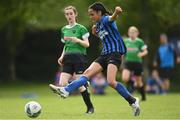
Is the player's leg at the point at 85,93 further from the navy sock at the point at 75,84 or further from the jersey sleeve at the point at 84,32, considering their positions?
the navy sock at the point at 75,84

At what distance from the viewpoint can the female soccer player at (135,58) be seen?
21.2 metres

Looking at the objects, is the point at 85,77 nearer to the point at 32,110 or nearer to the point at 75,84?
the point at 75,84

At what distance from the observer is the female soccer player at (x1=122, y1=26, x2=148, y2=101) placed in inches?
837

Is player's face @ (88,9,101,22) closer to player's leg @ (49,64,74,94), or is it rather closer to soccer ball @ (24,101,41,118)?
soccer ball @ (24,101,41,118)

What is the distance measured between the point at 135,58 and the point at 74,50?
19.9 ft

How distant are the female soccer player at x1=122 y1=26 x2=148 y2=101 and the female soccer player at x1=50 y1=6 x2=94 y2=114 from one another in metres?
5.32

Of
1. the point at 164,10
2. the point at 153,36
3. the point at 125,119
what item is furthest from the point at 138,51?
the point at 153,36

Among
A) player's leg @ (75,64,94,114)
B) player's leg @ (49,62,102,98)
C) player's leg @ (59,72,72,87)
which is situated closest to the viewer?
player's leg @ (49,62,102,98)

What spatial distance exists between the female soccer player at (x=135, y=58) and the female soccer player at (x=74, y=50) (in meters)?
5.32

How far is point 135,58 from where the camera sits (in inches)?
852

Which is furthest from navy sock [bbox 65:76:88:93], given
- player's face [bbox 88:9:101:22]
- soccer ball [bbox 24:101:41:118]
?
player's face [bbox 88:9:101:22]

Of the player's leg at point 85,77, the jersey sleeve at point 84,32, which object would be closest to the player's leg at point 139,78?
the jersey sleeve at point 84,32

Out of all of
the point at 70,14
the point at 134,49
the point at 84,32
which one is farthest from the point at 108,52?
the point at 134,49

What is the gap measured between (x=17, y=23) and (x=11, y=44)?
1.47 metres
